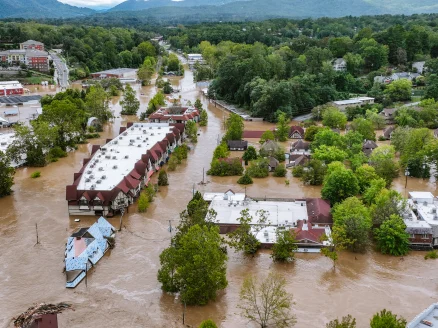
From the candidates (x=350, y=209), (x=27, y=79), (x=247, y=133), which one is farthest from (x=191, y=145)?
(x=27, y=79)

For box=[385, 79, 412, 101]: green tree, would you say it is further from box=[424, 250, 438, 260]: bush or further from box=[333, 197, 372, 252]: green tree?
box=[424, 250, 438, 260]: bush

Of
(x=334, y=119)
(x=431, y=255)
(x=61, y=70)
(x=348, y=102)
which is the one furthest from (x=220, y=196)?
(x=61, y=70)

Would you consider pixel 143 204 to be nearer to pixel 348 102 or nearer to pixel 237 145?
pixel 237 145

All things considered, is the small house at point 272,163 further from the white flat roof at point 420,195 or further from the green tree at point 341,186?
the white flat roof at point 420,195

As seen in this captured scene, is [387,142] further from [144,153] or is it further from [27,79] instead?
[27,79]

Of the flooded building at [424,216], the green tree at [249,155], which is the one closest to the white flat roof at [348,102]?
the green tree at [249,155]

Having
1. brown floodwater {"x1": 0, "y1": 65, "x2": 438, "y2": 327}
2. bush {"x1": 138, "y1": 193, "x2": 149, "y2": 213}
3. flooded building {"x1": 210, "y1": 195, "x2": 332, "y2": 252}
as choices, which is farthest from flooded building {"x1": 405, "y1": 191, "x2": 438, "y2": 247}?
A: bush {"x1": 138, "y1": 193, "x2": 149, "y2": 213}
